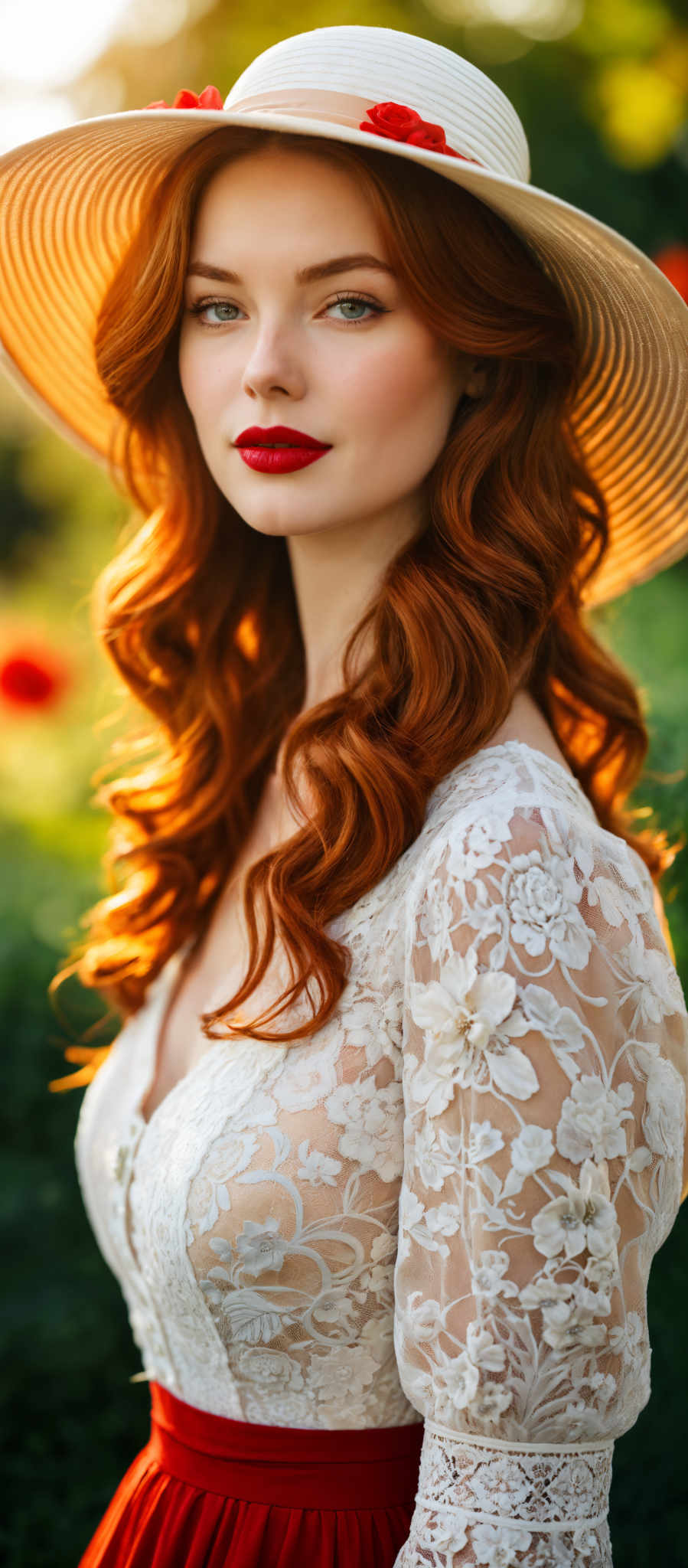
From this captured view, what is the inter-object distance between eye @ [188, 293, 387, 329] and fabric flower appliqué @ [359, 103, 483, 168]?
6.7 inches

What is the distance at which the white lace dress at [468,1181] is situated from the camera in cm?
120

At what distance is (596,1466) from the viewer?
4.12 ft

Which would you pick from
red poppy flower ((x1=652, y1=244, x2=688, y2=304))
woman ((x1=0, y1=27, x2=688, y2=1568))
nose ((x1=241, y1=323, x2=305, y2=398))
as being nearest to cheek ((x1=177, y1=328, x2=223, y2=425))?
woman ((x1=0, y1=27, x2=688, y2=1568))

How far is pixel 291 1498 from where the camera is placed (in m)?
1.50

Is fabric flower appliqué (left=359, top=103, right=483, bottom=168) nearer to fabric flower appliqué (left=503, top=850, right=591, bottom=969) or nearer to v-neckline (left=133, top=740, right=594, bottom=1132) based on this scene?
v-neckline (left=133, top=740, right=594, bottom=1132)

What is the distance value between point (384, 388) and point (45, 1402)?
Result: 215 centimetres

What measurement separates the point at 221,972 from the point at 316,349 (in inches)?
33.2

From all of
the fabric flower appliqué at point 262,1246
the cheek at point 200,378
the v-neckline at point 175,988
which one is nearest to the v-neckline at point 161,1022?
the v-neckline at point 175,988

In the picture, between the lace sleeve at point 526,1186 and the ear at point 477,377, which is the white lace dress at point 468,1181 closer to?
the lace sleeve at point 526,1186

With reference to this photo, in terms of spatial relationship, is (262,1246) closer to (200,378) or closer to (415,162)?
(200,378)

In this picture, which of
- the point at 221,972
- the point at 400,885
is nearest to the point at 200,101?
the point at 400,885

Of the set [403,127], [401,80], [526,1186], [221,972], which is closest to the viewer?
[526,1186]

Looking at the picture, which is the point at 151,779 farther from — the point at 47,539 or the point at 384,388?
the point at 47,539

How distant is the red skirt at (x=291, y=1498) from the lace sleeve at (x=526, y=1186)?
227mm
